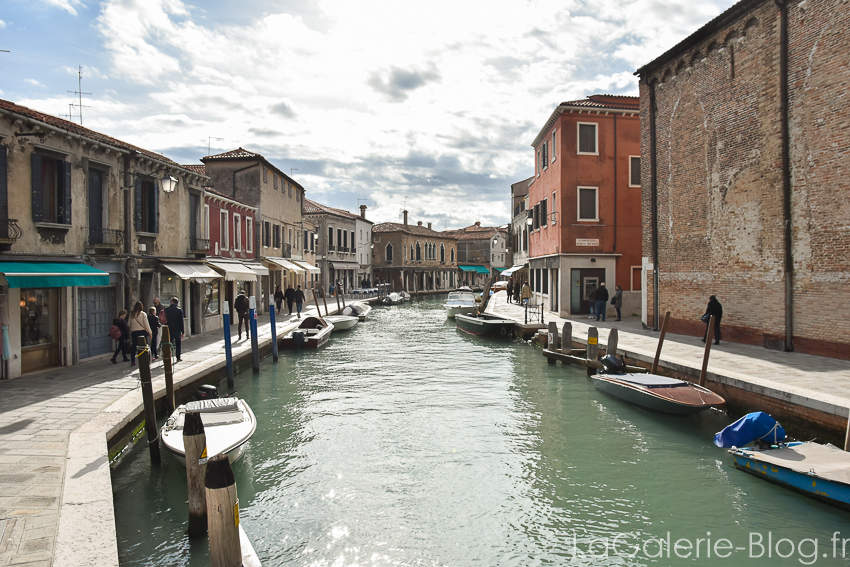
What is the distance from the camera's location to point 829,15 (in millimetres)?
10438

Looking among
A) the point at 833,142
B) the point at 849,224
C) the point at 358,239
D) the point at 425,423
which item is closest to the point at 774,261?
the point at 849,224

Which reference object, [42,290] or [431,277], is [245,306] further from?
[431,277]

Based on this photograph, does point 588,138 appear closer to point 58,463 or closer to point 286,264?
point 286,264

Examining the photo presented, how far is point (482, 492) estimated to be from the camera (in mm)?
6680

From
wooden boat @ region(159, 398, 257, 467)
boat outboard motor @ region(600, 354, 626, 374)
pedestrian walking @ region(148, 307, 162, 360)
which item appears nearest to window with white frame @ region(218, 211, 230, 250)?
pedestrian walking @ region(148, 307, 162, 360)

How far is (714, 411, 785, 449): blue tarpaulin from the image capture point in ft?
22.8

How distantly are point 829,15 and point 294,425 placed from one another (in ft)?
42.6

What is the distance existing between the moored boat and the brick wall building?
11.3ft

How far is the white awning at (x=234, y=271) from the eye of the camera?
18547mm

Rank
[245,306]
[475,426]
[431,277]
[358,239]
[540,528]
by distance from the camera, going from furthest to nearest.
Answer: [431,277] → [358,239] → [245,306] → [475,426] → [540,528]

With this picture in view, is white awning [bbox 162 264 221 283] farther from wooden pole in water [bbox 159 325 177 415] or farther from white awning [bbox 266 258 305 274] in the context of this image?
white awning [bbox 266 258 305 274]

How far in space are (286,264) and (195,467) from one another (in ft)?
76.2

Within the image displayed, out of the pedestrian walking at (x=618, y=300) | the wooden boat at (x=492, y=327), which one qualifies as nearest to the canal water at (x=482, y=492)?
the wooden boat at (x=492, y=327)

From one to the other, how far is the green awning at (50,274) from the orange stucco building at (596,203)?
A: 639 inches
